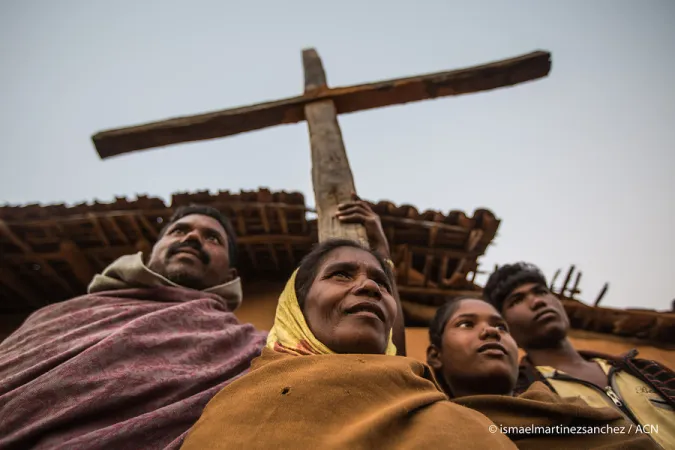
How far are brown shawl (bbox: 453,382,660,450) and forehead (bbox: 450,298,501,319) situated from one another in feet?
2.94

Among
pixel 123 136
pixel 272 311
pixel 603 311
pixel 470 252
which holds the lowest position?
pixel 603 311

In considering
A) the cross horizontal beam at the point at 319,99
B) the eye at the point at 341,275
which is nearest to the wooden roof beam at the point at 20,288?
the cross horizontal beam at the point at 319,99

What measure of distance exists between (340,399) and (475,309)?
1.79m

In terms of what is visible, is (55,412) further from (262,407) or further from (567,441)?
(567,441)

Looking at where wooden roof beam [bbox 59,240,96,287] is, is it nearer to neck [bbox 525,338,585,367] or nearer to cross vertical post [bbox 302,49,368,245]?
cross vertical post [bbox 302,49,368,245]

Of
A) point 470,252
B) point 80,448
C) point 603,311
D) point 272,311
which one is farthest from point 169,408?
point 603,311

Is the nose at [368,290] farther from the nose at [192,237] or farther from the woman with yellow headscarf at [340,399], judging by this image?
the nose at [192,237]

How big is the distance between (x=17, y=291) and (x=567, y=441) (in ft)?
17.9

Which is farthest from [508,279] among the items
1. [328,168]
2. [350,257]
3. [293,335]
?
[293,335]

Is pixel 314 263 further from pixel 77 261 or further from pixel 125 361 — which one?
pixel 77 261

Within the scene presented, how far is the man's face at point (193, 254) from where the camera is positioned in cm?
289

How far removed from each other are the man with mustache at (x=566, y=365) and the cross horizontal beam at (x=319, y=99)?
172cm

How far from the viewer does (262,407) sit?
52.9 inches

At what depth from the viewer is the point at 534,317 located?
3.40m
